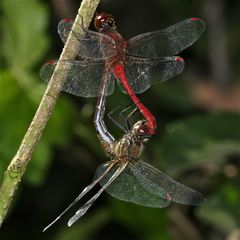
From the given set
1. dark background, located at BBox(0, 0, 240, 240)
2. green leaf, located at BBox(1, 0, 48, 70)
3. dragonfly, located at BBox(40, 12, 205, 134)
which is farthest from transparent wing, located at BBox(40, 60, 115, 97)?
green leaf, located at BBox(1, 0, 48, 70)

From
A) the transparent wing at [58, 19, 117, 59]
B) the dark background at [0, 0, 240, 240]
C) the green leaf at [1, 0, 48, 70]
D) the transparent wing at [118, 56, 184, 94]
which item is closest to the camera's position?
the transparent wing at [58, 19, 117, 59]

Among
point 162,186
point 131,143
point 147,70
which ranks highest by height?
point 147,70

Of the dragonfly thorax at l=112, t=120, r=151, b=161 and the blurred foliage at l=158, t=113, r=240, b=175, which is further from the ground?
the dragonfly thorax at l=112, t=120, r=151, b=161

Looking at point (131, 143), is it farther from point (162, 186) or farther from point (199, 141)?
point (199, 141)

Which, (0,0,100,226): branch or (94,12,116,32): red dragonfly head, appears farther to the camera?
(94,12,116,32): red dragonfly head

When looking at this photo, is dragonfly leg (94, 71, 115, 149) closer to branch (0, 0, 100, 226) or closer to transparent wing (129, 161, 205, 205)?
transparent wing (129, 161, 205, 205)

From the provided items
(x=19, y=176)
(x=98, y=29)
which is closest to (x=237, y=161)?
(x=98, y=29)

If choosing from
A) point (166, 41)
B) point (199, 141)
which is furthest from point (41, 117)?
point (199, 141)
